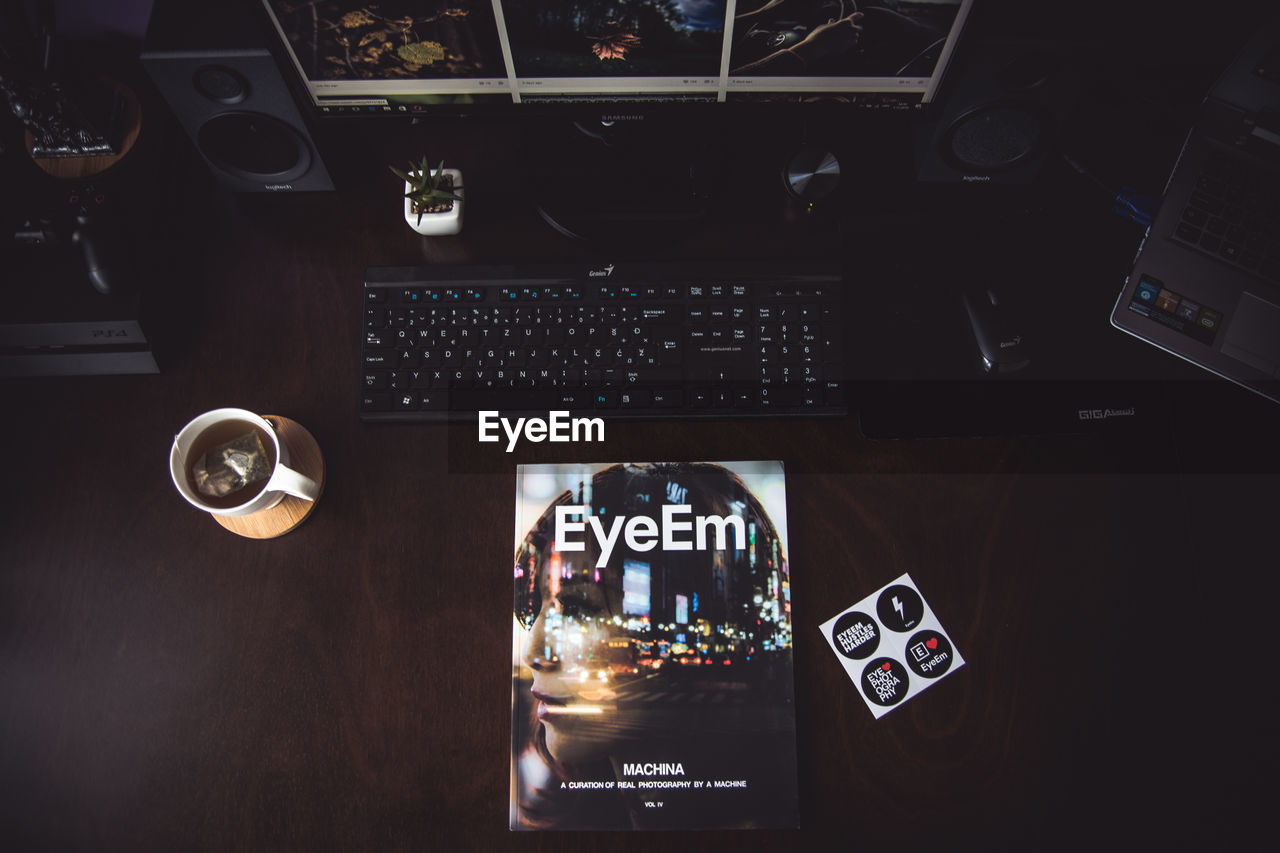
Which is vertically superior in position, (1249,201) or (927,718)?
(1249,201)

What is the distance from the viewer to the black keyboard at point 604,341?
81cm

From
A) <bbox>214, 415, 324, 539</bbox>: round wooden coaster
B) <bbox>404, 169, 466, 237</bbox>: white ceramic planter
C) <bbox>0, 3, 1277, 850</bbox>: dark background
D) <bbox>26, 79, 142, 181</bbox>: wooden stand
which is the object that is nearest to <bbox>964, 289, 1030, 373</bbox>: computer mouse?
<bbox>0, 3, 1277, 850</bbox>: dark background

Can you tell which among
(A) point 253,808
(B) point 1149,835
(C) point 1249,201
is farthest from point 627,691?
(C) point 1249,201

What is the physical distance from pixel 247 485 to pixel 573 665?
37 centimetres

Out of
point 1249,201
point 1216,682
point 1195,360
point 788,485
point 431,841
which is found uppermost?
point 1249,201

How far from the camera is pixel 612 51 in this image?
76cm

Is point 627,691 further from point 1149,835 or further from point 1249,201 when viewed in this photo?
point 1249,201

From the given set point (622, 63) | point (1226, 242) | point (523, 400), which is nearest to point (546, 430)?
point (523, 400)

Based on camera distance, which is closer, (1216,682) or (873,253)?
(1216,682)

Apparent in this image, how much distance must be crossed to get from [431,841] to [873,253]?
0.77 meters

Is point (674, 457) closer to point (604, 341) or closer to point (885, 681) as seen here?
point (604, 341)

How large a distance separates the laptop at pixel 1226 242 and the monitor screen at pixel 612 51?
283 millimetres

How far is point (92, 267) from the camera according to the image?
2.59 feet

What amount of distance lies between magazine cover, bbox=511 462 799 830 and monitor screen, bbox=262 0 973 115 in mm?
395
